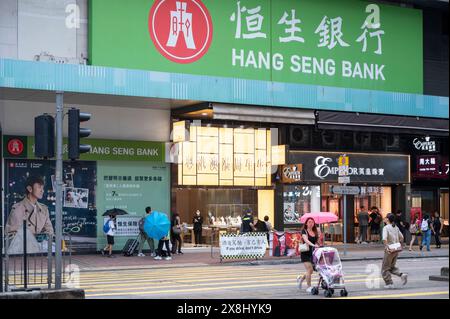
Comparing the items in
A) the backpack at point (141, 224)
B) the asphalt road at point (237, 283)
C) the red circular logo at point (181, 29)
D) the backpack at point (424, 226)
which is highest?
the red circular logo at point (181, 29)

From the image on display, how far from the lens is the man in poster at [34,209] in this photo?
27.8 metres

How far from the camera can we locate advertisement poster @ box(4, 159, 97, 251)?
27859 mm

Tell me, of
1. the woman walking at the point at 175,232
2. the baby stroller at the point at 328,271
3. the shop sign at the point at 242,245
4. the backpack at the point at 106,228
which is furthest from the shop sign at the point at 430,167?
the baby stroller at the point at 328,271

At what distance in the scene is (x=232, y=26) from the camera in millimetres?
30938

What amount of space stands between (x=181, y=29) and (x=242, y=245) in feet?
29.8

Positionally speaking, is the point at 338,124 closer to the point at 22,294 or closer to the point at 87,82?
the point at 87,82

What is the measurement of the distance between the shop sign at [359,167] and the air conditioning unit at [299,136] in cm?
44

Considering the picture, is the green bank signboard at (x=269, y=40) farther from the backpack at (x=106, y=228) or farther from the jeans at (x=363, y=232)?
the jeans at (x=363, y=232)

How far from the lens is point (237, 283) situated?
60.8 feet

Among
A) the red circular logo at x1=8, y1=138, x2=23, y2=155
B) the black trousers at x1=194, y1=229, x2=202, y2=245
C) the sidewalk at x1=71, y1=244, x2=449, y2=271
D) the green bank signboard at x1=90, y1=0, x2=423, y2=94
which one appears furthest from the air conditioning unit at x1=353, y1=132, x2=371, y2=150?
the red circular logo at x1=8, y1=138, x2=23, y2=155

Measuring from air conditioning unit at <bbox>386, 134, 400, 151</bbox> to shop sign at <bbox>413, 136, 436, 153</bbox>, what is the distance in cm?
88

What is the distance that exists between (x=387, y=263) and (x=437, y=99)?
2023cm

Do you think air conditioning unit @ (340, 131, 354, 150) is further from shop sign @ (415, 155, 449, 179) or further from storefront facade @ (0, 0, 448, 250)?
shop sign @ (415, 155, 449, 179)

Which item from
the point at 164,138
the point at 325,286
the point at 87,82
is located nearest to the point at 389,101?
the point at 164,138
